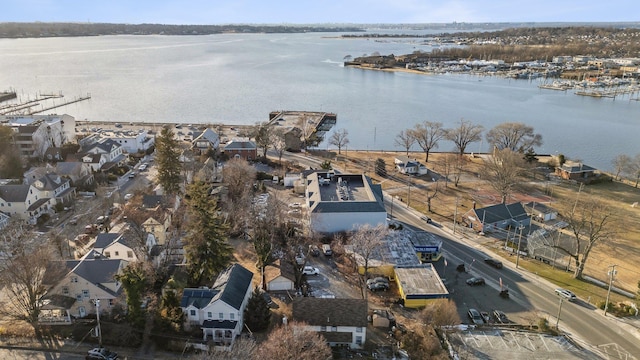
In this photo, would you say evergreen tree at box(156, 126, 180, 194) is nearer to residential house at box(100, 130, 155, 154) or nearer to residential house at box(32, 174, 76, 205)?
residential house at box(32, 174, 76, 205)

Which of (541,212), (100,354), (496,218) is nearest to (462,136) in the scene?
(541,212)

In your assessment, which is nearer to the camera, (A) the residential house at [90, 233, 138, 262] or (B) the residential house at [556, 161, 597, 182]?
(A) the residential house at [90, 233, 138, 262]

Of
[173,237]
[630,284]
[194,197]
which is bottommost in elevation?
[630,284]

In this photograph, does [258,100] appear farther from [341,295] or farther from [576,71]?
[576,71]

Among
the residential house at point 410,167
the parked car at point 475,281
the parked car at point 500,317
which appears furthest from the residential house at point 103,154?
the parked car at point 500,317

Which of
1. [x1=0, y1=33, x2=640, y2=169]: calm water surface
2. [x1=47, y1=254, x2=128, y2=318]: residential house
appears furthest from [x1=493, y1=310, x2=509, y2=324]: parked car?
[x1=0, y1=33, x2=640, y2=169]: calm water surface

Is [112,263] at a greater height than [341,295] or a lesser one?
greater

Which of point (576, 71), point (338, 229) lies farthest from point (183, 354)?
point (576, 71)
